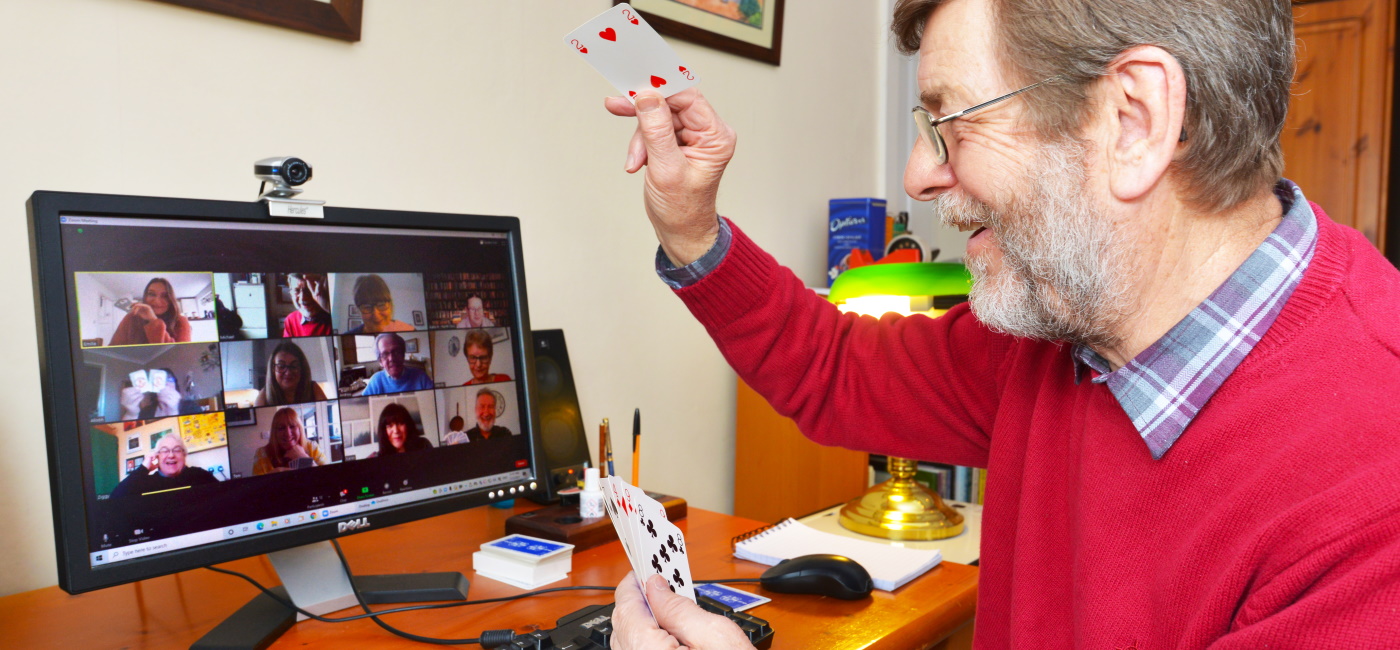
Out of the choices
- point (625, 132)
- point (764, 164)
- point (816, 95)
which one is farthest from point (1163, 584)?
point (816, 95)

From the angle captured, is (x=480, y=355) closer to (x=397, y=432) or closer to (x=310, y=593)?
(x=397, y=432)

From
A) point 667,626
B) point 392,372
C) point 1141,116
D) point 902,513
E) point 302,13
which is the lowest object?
point 902,513

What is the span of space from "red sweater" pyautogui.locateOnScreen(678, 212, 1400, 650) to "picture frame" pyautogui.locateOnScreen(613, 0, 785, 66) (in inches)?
36.0

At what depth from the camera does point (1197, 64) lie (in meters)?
0.76

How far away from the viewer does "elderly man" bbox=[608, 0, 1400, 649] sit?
66 cm

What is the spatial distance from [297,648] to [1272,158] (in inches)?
41.4

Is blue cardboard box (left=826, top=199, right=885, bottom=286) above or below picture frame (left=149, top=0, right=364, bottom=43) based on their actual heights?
below

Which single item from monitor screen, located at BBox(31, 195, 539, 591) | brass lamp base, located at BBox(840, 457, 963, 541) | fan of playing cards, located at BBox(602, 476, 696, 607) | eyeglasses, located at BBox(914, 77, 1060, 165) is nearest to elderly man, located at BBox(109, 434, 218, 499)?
monitor screen, located at BBox(31, 195, 539, 591)

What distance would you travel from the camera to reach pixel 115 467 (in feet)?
2.82

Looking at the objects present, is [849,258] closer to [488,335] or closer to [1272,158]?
[488,335]

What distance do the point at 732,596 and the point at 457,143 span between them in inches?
35.3

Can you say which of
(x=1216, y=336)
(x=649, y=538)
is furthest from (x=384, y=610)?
(x=1216, y=336)

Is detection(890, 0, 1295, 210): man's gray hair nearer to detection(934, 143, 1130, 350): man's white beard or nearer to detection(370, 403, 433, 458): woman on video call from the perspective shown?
detection(934, 143, 1130, 350): man's white beard

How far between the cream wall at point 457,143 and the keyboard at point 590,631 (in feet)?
2.41
